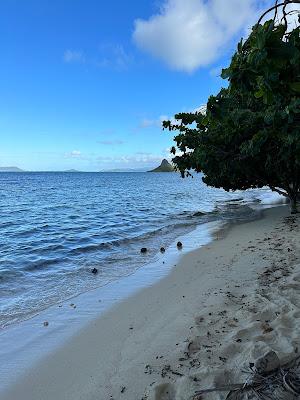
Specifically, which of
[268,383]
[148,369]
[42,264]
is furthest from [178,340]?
[42,264]

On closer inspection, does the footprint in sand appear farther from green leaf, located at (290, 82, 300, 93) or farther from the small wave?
the small wave

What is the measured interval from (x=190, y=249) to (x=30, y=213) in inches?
758

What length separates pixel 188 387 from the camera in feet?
13.8

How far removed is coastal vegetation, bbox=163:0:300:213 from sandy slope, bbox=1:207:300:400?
296 centimetres

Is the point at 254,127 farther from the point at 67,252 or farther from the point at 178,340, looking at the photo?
the point at 178,340

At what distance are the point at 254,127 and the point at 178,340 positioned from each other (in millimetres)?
11572

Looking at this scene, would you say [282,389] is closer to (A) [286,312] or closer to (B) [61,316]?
(A) [286,312]

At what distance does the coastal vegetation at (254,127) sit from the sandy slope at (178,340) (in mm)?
2960

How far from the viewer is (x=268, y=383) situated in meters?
3.80

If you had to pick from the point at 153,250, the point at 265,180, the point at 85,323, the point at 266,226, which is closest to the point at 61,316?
the point at 85,323

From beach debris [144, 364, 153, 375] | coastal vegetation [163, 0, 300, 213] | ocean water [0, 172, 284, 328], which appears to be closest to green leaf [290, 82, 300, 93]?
coastal vegetation [163, 0, 300, 213]

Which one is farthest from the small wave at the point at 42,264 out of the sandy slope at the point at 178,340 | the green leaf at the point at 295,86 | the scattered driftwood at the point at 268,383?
the green leaf at the point at 295,86

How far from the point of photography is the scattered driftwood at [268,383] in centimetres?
365

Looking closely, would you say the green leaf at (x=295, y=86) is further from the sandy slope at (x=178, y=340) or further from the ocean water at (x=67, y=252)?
the ocean water at (x=67, y=252)
